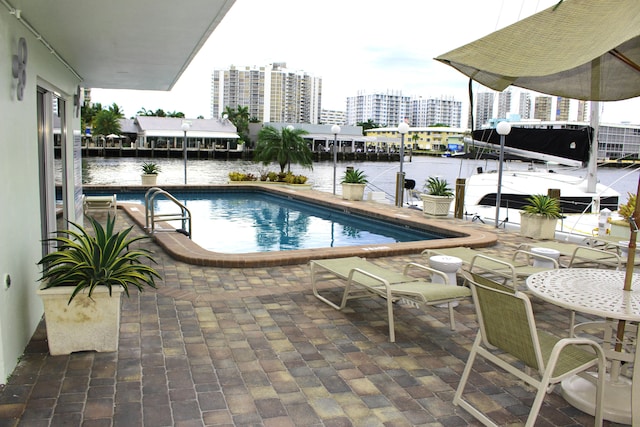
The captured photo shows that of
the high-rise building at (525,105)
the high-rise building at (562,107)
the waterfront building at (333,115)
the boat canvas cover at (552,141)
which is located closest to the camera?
the boat canvas cover at (552,141)

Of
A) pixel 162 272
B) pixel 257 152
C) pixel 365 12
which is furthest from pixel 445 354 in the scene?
pixel 257 152

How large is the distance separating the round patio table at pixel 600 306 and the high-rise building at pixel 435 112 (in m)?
98.1

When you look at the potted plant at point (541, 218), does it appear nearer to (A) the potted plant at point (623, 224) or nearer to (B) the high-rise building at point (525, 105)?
(A) the potted plant at point (623, 224)

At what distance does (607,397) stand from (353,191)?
11414 mm

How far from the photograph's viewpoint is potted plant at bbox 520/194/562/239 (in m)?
8.93

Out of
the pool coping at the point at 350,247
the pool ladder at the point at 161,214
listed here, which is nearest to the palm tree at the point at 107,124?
the pool coping at the point at 350,247

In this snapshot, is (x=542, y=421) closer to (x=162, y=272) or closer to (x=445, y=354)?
(x=445, y=354)

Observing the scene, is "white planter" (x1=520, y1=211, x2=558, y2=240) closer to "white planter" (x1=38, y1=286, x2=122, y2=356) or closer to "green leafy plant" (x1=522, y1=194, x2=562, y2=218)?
"green leafy plant" (x1=522, y1=194, x2=562, y2=218)

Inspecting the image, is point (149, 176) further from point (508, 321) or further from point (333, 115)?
point (333, 115)

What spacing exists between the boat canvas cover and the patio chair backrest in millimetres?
12142

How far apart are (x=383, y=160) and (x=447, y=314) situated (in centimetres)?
6300

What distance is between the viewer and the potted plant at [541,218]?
893 cm

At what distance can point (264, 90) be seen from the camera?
11169cm

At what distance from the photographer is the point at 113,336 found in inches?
146
